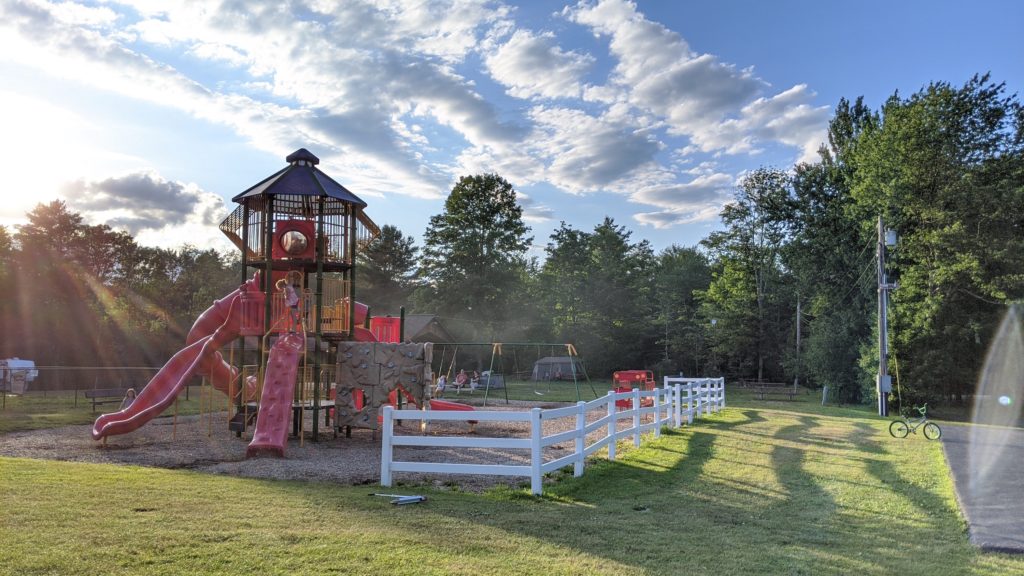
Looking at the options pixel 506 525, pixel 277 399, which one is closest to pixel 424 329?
pixel 277 399

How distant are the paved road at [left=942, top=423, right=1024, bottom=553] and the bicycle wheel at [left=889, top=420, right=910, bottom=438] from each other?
82cm

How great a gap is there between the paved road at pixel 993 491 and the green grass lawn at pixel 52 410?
14.7 meters

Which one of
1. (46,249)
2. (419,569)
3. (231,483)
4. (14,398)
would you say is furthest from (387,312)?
(419,569)

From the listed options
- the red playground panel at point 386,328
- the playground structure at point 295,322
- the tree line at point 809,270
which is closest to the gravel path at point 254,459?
the playground structure at point 295,322

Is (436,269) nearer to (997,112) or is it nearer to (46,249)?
(46,249)

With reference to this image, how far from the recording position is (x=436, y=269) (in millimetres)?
55906

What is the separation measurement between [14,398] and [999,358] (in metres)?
36.3

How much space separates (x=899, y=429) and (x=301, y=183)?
47.9 ft

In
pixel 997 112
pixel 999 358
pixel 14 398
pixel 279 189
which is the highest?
pixel 997 112

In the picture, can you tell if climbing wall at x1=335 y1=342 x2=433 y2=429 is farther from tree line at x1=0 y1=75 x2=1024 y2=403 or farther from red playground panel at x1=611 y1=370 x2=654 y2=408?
red playground panel at x1=611 y1=370 x2=654 y2=408

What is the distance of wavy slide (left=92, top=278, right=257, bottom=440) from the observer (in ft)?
44.7

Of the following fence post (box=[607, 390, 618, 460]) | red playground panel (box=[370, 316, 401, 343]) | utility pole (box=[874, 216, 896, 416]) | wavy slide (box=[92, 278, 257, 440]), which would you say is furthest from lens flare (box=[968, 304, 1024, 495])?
wavy slide (box=[92, 278, 257, 440])

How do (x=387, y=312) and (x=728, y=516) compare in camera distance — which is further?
(x=387, y=312)

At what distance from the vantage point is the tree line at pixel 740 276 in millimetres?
24703
